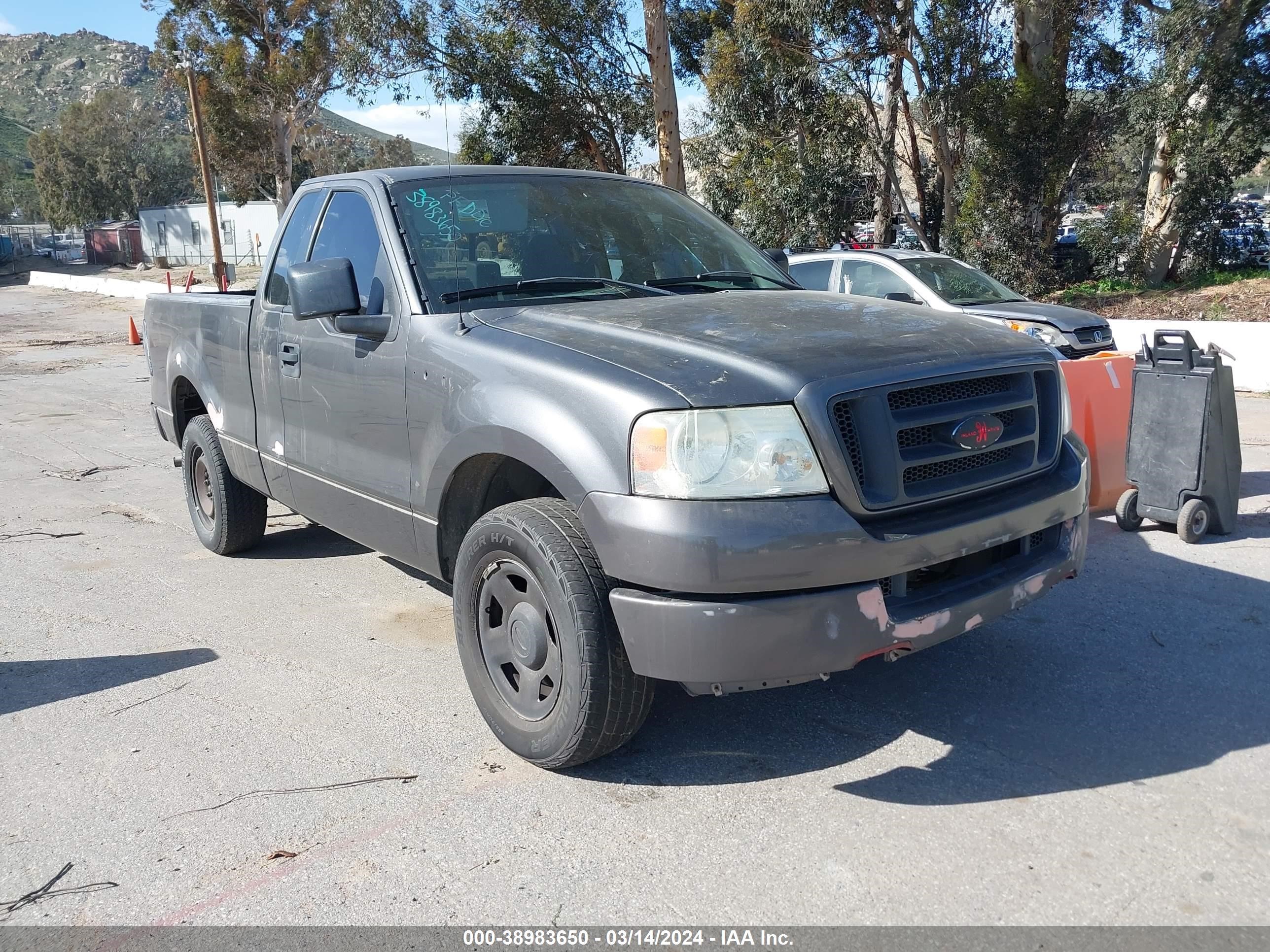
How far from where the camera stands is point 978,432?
335 centimetres

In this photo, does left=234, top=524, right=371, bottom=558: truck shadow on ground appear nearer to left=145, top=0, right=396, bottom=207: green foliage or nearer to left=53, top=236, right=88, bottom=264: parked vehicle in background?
left=145, top=0, right=396, bottom=207: green foliage

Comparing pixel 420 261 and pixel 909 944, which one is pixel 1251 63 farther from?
pixel 909 944

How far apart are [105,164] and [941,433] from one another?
84.1m

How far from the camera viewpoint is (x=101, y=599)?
18.0 feet

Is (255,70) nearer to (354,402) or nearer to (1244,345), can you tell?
(1244,345)

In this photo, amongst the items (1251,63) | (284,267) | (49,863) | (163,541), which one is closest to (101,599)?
(163,541)

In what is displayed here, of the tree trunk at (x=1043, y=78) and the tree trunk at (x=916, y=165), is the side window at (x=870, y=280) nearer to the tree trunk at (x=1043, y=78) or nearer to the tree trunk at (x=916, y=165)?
the tree trunk at (x=1043, y=78)

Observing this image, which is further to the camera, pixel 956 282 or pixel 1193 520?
pixel 956 282

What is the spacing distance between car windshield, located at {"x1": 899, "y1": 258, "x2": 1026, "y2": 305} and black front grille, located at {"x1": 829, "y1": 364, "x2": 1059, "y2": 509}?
8022mm

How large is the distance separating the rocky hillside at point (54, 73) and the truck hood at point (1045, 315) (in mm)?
149027

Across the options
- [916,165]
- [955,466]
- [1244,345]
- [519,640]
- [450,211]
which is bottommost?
[519,640]

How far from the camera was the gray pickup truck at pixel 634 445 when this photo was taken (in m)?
2.97

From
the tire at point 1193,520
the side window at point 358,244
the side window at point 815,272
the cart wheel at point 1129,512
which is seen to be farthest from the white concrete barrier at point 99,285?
the tire at point 1193,520

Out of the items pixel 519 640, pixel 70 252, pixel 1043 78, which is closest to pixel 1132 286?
pixel 1043 78
